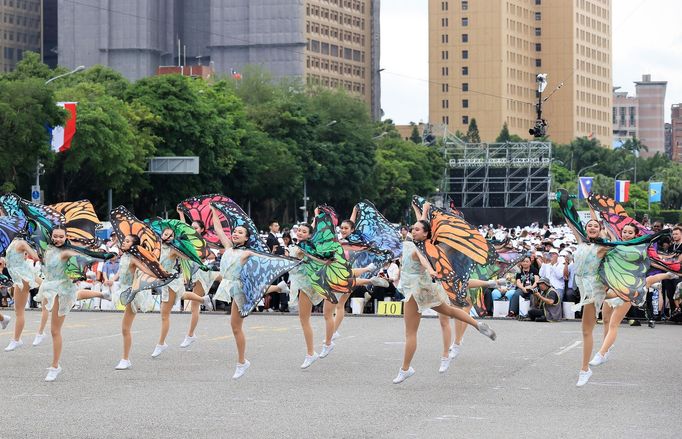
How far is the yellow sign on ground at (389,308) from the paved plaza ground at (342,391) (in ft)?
23.4

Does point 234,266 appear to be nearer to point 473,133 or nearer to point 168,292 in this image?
point 168,292

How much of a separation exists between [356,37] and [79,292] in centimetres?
15792

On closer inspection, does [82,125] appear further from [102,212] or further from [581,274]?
[581,274]

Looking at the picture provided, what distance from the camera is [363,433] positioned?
12062 mm

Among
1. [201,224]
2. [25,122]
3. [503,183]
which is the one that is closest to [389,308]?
[201,224]

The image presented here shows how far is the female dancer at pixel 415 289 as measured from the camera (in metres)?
15.6

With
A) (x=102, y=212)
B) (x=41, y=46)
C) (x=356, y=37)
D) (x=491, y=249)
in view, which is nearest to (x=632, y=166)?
(x=356, y=37)

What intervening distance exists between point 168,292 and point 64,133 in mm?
38907

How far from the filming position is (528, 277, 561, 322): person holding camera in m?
27.7

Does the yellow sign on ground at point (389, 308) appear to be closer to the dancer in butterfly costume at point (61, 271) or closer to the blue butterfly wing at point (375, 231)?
the blue butterfly wing at point (375, 231)

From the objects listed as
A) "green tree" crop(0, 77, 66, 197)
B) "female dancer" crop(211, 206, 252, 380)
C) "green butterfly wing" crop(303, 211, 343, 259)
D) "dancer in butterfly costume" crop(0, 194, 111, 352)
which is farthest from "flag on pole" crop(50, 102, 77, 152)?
"female dancer" crop(211, 206, 252, 380)

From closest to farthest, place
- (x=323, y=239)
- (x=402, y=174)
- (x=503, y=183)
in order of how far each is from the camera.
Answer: (x=323, y=239), (x=503, y=183), (x=402, y=174)

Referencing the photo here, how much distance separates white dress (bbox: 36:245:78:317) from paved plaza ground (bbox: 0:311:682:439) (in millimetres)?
873

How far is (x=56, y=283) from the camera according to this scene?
17078 millimetres
